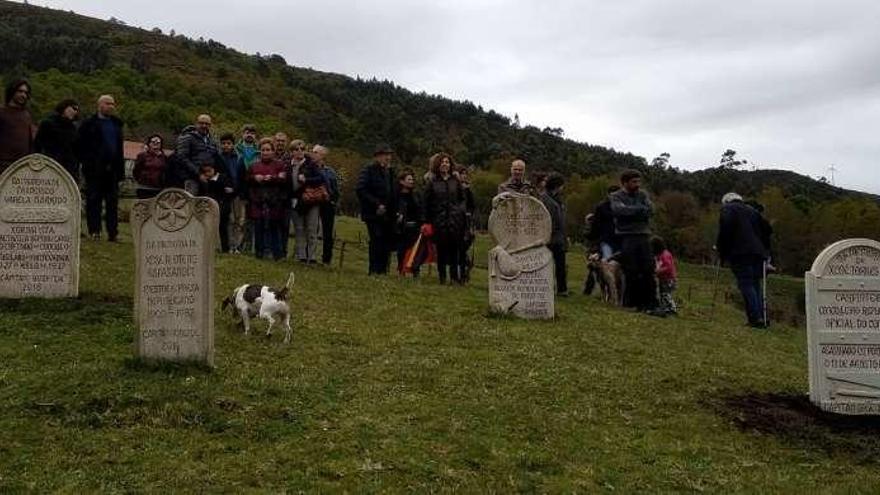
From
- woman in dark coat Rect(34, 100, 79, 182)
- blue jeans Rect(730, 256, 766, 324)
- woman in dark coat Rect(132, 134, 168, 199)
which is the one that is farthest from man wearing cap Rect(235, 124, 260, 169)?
blue jeans Rect(730, 256, 766, 324)

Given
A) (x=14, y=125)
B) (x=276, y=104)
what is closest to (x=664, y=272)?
(x=14, y=125)

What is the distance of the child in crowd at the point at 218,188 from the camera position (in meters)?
16.8

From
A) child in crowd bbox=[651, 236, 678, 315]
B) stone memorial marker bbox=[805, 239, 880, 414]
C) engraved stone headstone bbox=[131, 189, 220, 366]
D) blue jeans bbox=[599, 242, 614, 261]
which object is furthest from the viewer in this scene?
child in crowd bbox=[651, 236, 678, 315]

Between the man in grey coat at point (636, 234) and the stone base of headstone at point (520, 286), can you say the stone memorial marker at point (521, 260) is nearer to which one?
the stone base of headstone at point (520, 286)

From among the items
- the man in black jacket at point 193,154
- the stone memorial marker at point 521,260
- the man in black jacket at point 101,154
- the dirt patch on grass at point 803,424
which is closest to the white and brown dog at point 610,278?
the stone memorial marker at point 521,260

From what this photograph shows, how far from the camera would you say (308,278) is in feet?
51.3

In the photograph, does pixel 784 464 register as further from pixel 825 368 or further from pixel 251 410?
pixel 251 410

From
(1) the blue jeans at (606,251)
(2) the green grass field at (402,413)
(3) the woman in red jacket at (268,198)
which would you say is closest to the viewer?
(2) the green grass field at (402,413)

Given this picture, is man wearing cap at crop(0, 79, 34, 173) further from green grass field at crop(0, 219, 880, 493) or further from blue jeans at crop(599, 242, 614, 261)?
blue jeans at crop(599, 242, 614, 261)

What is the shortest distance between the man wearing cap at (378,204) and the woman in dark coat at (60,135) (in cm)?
534

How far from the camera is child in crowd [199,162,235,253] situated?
1681cm

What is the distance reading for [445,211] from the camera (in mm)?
16812

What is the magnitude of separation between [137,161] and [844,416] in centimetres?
1298

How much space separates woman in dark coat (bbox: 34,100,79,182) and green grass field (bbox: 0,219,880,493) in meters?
3.18
